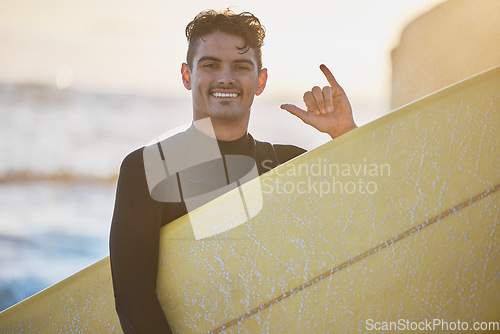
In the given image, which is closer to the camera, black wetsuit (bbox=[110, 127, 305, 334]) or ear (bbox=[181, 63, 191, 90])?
black wetsuit (bbox=[110, 127, 305, 334])

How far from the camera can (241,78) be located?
115cm

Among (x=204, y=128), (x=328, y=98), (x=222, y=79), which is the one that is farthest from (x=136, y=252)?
(x=328, y=98)

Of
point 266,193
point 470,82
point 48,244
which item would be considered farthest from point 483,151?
point 48,244

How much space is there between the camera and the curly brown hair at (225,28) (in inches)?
46.5

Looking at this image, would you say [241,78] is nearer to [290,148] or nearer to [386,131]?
[290,148]

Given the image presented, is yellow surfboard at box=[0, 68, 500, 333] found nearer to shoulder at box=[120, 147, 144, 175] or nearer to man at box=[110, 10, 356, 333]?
man at box=[110, 10, 356, 333]

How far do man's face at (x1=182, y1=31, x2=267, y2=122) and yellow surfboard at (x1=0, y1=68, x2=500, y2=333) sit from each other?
11.5 inches

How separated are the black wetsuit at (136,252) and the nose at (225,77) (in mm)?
317

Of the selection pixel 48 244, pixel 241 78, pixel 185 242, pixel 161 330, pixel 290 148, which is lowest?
pixel 48 244

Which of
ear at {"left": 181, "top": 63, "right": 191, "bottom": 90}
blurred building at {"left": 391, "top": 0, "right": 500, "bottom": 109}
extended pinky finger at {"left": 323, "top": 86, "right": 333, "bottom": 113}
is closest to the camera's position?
extended pinky finger at {"left": 323, "top": 86, "right": 333, "bottom": 113}

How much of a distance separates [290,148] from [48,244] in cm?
248

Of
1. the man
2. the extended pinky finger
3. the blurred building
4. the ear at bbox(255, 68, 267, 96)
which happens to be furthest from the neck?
the blurred building

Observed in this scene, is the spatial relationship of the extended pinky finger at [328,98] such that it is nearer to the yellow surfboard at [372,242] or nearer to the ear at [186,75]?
the yellow surfboard at [372,242]

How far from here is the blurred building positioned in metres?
1.42
